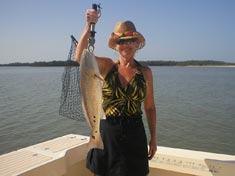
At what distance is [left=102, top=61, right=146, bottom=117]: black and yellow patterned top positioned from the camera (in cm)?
292

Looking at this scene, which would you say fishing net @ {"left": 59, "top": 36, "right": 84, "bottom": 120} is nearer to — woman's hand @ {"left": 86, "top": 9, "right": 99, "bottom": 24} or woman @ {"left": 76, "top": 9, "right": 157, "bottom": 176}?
woman @ {"left": 76, "top": 9, "right": 157, "bottom": 176}

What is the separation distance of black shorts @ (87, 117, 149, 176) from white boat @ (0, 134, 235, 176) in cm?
107

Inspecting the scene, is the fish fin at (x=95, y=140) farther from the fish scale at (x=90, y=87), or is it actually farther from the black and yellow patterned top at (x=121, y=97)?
the black and yellow patterned top at (x=121, y=97)

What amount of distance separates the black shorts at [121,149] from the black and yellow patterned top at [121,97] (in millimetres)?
67

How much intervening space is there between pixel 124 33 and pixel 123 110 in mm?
718

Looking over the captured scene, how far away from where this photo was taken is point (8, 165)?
3797 millimetres

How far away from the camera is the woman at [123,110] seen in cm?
293

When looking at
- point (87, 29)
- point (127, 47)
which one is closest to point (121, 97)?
point (127, 47)

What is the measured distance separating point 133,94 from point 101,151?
0.63 m

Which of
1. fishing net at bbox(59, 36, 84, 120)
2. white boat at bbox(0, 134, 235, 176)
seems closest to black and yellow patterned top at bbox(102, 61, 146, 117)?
fishing net at bbox(59, 36, 84, 120)

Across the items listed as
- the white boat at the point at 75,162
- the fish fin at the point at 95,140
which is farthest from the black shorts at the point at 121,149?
the white boat at the point at 75,162

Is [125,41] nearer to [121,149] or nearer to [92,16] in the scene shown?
[92,16]

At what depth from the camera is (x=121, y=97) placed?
292 cm

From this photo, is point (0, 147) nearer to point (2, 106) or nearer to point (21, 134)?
point (21, 134)
